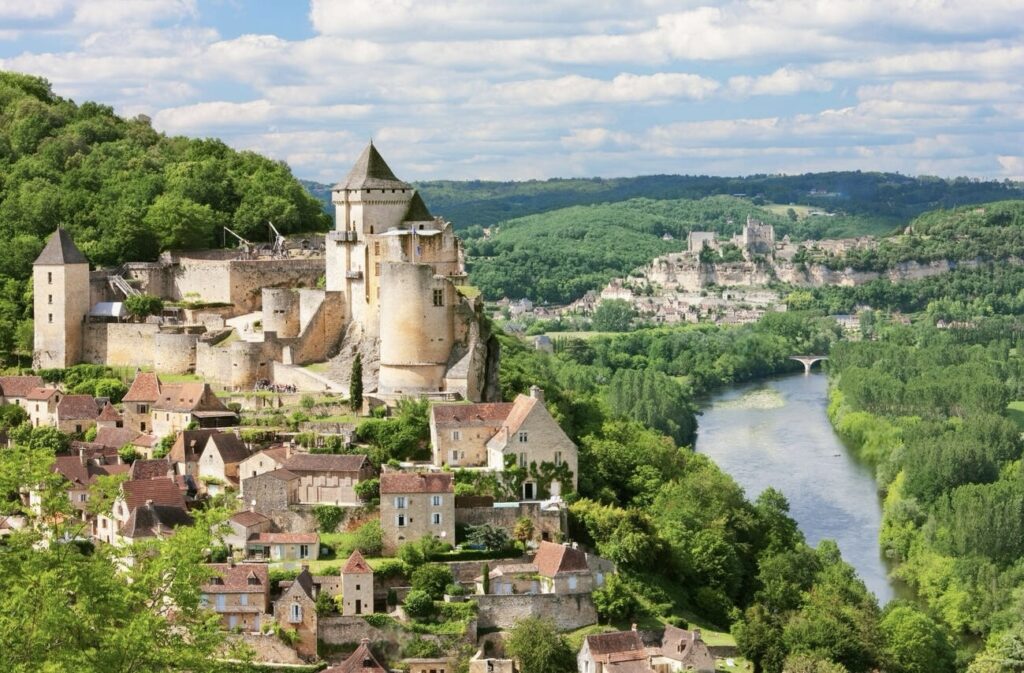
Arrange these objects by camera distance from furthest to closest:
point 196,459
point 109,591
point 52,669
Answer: point 196,459 → point 109,591 → point 52,669

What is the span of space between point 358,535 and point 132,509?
5770 millimetres

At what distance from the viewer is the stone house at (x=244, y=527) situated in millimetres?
40500

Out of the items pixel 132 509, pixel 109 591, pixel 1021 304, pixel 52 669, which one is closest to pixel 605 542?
pixel 132 509

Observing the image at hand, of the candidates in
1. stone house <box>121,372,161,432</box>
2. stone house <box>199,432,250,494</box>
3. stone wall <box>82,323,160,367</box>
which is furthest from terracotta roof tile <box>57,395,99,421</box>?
stone house <box>199,432,250,494</box>

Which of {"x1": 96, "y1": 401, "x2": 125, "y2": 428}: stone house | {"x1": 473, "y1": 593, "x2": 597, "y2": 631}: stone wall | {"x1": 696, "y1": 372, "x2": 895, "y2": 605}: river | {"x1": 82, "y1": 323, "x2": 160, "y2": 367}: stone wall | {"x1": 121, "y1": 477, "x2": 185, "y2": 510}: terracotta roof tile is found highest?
{"x1": 82, "y1": 323, "x2": 160, "y2": 367}: stone wall

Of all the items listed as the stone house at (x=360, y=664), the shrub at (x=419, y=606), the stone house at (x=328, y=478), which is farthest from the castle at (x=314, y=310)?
the stone house at (x=360, y=664)

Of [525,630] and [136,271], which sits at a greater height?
[136,271]

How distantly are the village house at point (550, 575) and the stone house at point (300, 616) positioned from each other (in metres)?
4.25

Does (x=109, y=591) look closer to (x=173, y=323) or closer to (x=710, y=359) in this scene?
(x=173, y=323)

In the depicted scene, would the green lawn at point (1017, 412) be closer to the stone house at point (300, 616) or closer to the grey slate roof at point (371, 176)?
the grey slate roof at point (371, 176)

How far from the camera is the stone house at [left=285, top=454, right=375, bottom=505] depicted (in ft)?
139

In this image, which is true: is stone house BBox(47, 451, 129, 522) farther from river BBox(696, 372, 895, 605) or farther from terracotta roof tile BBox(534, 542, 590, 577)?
river BBox(696, 372, 895, 605)

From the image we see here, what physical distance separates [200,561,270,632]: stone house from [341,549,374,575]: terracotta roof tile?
6.05 ft

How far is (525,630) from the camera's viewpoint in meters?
38.2
